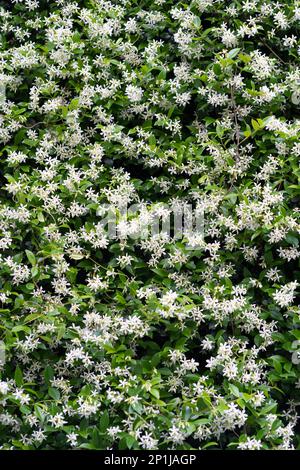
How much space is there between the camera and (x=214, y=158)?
8.57ft

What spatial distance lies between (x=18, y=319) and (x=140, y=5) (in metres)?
1.57

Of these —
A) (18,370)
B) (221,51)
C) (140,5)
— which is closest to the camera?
(18,370)

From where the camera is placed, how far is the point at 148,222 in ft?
8.11

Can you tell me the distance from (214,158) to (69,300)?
0.81m

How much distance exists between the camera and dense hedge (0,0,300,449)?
2207 mm

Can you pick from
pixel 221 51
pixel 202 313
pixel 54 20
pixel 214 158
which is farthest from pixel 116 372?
pixel 54 20

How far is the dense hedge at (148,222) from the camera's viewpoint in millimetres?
2207

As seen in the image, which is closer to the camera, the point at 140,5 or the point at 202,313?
the point at 202,313
